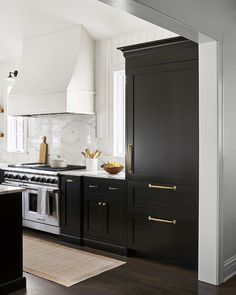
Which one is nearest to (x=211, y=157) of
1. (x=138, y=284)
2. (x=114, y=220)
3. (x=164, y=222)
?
(x=164, y=222)

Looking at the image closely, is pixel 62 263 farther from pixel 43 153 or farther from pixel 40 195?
pixel 43 153

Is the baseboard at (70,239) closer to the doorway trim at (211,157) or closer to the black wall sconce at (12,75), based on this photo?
the doorway trim at (211,157)

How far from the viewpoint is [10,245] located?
3.33m

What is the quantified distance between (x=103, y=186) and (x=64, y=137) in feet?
5.45

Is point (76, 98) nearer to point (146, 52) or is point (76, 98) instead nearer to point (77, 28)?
point (77, 28)

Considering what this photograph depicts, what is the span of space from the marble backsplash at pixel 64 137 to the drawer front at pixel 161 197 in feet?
3.46

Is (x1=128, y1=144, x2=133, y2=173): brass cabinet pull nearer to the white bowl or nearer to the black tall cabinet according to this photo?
the black tall cabinet

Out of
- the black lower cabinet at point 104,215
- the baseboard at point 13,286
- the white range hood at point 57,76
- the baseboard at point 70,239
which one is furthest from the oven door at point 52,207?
the baseboard at point 13,286

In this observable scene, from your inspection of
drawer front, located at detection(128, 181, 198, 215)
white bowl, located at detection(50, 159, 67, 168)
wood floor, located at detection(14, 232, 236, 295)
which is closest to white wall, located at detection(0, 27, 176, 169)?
white bowl, located at detection(50, 159, 67, 168)

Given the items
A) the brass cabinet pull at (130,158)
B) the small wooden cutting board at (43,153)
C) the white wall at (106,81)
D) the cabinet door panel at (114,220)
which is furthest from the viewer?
the small wooden cutting board at (43,153)

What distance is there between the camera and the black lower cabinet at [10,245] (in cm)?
327

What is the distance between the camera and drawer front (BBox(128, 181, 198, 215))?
3844mm

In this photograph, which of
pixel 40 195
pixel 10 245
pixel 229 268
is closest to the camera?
pixel 10 245

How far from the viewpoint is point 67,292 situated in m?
3.35
